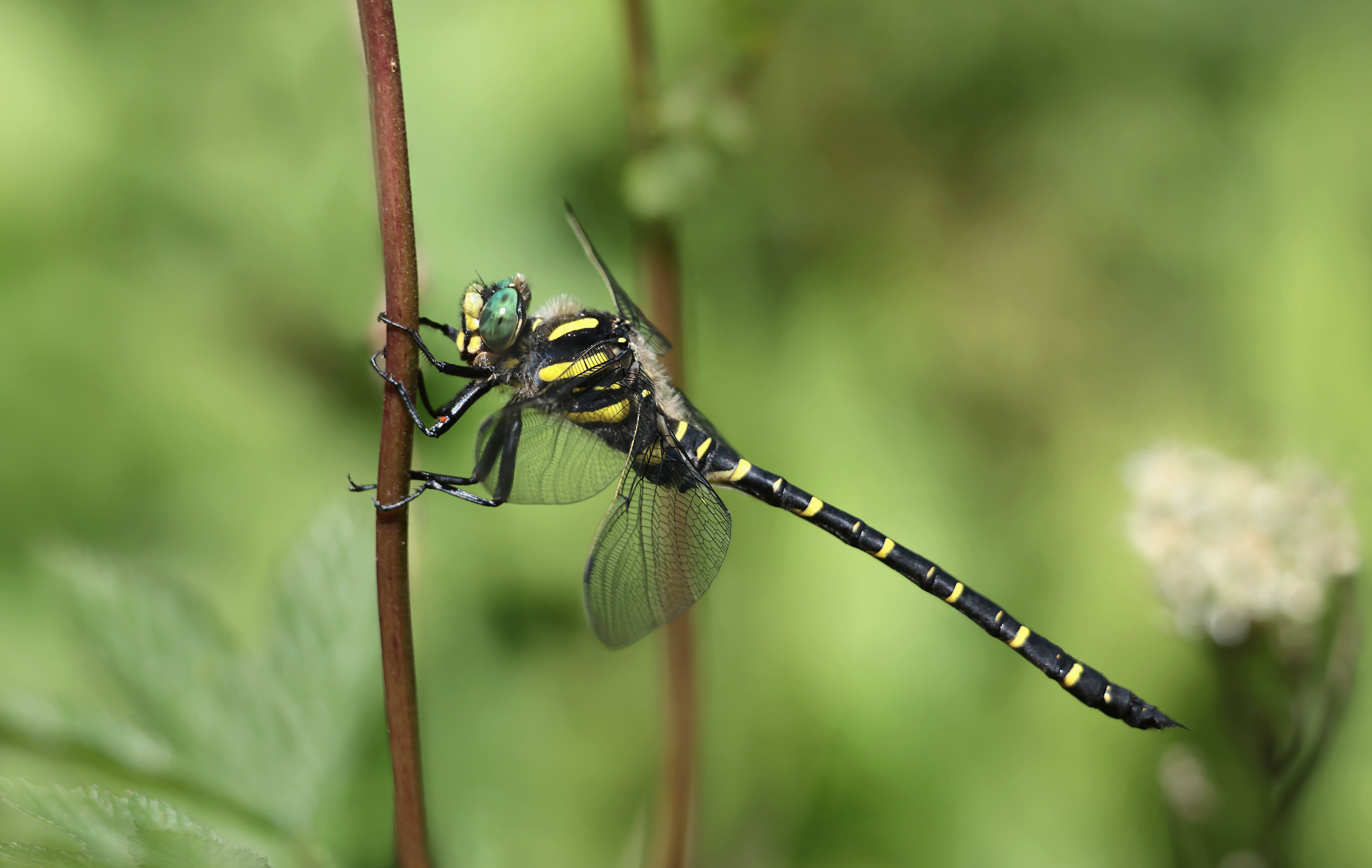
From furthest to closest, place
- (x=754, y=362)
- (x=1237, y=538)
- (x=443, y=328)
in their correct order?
(x=754, y=362), (x=1237, y=538), (x=443, y=328)

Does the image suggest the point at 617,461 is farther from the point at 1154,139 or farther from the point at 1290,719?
the point at 1154,139

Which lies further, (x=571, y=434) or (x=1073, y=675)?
(x=1073, y=675)

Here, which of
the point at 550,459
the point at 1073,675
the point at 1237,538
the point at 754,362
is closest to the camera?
the point at 550,459

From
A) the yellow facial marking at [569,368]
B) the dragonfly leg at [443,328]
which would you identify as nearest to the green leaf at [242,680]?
the dragonfly leg at [443,328]

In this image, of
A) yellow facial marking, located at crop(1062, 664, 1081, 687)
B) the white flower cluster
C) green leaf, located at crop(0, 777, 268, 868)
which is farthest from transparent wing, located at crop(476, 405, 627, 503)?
the white flower cluster

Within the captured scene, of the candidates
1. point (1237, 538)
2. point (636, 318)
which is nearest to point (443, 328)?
point (636, 318)

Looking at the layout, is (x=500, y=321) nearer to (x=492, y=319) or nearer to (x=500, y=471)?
(x=492, y=319)

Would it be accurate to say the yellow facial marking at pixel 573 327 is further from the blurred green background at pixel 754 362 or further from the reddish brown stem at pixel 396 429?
the reddish brown stem at pixel 396 429

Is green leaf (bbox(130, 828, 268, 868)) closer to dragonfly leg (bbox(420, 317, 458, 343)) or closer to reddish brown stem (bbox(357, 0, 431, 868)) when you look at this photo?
reddish brown stem (bbox(357, 0, 431, 868))
